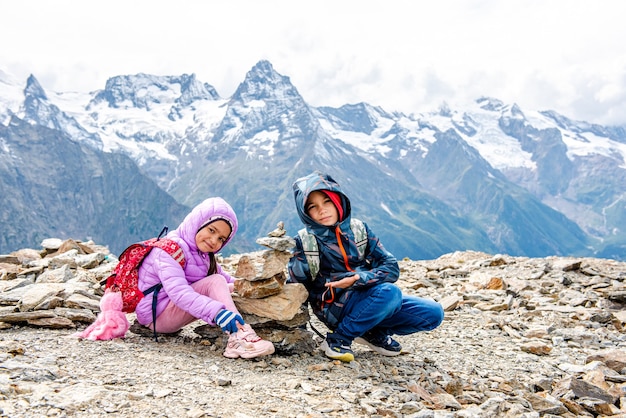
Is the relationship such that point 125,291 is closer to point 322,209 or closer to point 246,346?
point 246,346

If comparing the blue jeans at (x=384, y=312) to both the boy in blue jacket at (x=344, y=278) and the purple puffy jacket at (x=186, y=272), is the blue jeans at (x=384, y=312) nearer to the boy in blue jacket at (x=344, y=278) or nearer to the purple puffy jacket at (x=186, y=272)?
the boy in blue jacket at (x=344, y=278)

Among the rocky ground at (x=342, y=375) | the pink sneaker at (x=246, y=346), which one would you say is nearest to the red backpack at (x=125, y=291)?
the rocky ground at (x=342, y=375)

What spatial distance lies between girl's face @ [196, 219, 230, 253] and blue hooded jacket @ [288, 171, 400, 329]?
113cm

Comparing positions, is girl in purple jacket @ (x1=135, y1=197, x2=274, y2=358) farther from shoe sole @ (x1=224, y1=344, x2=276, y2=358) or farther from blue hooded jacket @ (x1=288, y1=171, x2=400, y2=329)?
blue hooded jacket @ (x1=288, y1=171, x2=400, y2=329)

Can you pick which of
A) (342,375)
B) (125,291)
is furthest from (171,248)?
(342,375)

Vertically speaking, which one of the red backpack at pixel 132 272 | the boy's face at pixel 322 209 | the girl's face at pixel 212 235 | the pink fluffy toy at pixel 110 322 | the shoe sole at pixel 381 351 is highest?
the boy's face at pixel 322 209

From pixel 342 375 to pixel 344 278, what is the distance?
1.37 metres

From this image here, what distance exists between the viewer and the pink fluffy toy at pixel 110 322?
273 inches

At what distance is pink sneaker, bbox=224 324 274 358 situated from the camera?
6.66 metres

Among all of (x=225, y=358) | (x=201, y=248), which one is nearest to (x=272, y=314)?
(x=225, y=358)

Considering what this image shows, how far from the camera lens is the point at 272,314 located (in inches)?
288

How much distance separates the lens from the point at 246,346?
6.66 m

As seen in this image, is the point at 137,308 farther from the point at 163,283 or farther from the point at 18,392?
the point at 18,392

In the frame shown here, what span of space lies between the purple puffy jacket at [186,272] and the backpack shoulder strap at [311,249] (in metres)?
1.10
